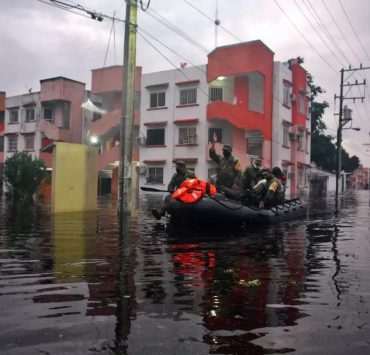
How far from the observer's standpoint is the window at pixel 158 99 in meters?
36.3

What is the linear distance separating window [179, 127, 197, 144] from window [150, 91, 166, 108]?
277 centimetres

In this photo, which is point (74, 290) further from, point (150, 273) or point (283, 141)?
point (283, 141)

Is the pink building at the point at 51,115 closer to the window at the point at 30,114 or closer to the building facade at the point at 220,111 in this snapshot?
the window at the point at 30,114

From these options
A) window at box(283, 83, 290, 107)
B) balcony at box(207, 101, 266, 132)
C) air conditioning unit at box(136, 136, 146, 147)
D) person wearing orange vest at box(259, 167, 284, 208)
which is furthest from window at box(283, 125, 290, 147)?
person wearing orange vest at box(259, 167, 284, 208)

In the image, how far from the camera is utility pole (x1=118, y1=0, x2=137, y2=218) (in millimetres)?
14812

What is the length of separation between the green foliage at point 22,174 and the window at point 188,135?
14971 millimetres

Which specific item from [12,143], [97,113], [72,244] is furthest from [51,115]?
[72,244]

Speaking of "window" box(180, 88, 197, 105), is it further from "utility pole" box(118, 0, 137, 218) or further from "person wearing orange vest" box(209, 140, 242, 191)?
"person wearing orange vest" box(209, 140, 242, 191)

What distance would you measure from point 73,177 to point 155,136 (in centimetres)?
2053

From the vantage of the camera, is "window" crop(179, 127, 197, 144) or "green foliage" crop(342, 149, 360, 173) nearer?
"window" crop(179, 127, 197, 144)

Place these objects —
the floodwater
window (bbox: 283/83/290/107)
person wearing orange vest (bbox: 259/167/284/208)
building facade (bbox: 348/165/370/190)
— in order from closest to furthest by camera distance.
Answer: the floodwater, person wearing orange vest (bbox: 259/167/284/208), window (bbox: 283/83/290/107), building facade (bbox: 348/165/370/190)

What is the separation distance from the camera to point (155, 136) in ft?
120

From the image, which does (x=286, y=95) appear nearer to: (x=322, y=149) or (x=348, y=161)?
(x=322, y=149)

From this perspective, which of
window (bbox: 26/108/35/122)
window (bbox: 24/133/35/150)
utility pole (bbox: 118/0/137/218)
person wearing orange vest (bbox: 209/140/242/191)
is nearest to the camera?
person wearing orange vest (bbox: 209/140/242/191)
